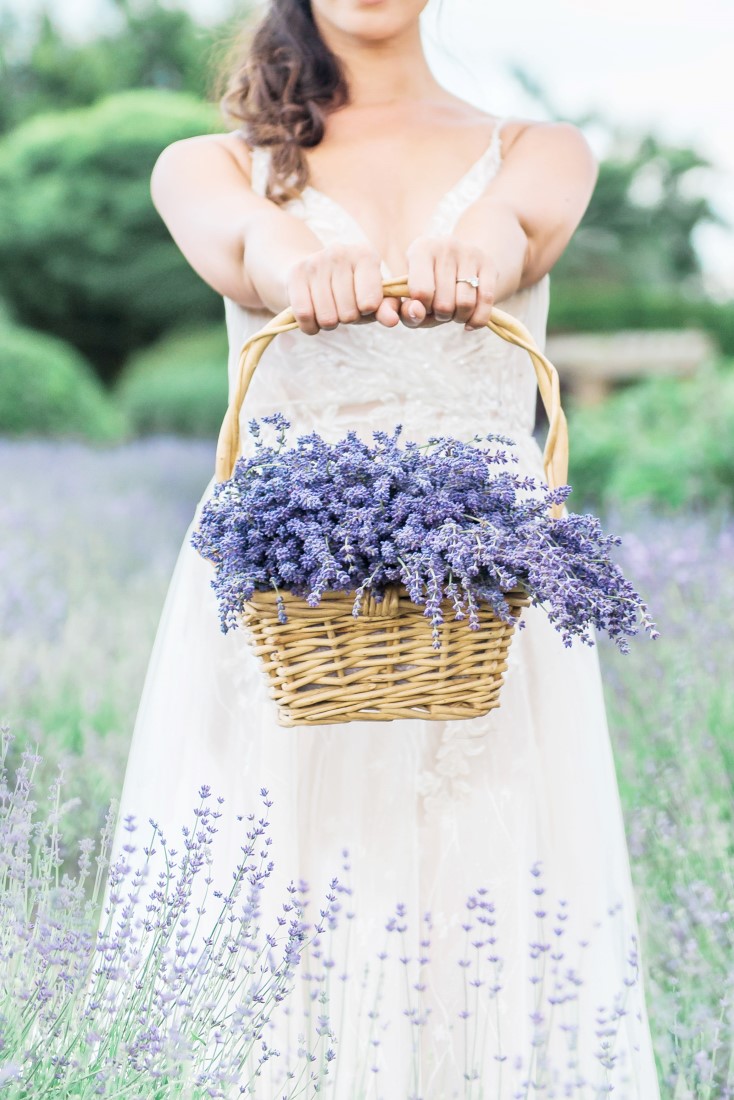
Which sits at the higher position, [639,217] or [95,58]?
[95,58]

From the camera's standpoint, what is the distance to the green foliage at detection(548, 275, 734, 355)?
50.2 feet

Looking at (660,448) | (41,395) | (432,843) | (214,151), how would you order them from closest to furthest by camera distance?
(432,843) < (214,151) < (660,448) < (41,395)

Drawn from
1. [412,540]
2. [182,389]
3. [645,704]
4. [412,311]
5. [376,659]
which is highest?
[412,311]

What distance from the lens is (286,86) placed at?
6.95 ft

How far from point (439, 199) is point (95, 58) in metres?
18.2

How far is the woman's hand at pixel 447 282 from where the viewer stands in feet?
5.20

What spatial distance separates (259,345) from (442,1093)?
115 centimetres

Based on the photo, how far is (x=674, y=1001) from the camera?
2.14 metres

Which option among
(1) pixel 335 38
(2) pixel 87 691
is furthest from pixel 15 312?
(1) pixel 335 38

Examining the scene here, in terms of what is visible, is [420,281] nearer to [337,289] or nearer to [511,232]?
[337,289]

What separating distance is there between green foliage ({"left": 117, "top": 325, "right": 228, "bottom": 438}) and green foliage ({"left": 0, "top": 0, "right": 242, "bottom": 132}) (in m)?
5.13

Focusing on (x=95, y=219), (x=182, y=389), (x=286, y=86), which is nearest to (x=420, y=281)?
(x=286, y=86)

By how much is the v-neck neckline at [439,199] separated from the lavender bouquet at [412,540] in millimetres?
532

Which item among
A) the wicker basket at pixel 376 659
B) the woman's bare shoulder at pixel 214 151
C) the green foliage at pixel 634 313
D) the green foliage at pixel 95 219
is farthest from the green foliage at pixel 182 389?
the wicker basket at pixel 376 659
